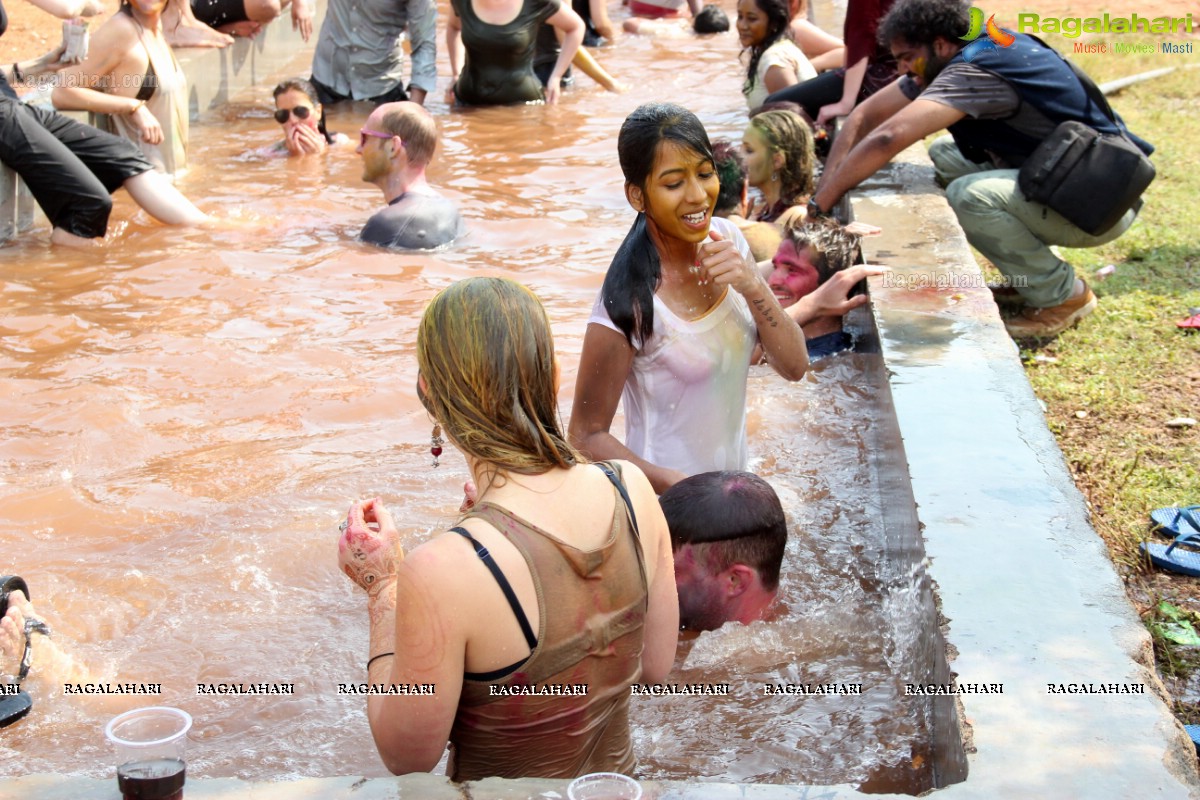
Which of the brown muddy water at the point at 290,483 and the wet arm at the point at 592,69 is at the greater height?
the wet arm at the point at 592,69

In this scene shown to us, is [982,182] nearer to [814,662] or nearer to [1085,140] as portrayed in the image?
[1085,140]

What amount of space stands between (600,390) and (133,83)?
20.6 feet

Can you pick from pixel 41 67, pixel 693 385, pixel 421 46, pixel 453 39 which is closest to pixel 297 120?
pixel 421 46

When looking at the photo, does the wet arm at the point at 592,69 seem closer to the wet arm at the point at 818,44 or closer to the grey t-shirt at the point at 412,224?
the wet arm at the point at 818,44

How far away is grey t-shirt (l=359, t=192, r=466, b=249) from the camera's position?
304 inches

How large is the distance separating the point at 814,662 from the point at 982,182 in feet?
11.2

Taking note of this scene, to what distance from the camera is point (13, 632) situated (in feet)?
11.8

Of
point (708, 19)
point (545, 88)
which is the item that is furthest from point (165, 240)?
point (708, 19)

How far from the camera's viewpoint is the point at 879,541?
4410 millimetres

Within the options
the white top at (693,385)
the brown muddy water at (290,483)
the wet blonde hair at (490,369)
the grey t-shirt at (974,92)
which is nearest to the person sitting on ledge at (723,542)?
the white top at (693,385)

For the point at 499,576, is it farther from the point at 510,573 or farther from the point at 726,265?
the point at 726,265

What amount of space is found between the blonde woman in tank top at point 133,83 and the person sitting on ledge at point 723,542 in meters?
6.40

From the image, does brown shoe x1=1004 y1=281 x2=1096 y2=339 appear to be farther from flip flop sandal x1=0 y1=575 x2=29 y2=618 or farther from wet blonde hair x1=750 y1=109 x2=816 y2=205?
flip flop sandal x1=0 y1=575 x2=29 y2=618
